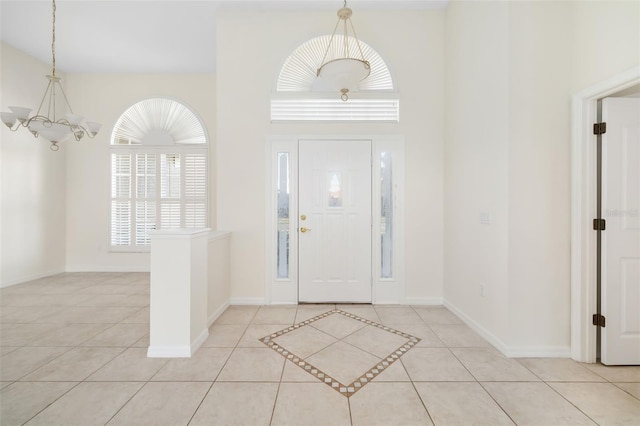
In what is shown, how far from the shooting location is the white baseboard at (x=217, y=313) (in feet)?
9.22

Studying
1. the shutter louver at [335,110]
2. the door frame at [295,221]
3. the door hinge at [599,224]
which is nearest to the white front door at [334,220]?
the door frame at [295,221]

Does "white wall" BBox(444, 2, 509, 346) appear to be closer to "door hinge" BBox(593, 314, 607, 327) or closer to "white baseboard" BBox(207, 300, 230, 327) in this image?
"door hinge" BBox(593, 314, 607, 327)

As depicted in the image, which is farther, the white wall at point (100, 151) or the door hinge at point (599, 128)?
the white wall at point (100, 151)

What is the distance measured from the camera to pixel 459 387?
183cm

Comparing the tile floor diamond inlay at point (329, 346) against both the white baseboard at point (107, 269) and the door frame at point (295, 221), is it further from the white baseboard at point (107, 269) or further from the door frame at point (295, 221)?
the white baseboard at point (107, 269)

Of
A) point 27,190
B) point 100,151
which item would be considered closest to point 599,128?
point 100,151

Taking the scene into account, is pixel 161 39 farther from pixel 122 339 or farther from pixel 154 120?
pixel 122 339

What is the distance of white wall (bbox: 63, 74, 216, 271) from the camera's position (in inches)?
199

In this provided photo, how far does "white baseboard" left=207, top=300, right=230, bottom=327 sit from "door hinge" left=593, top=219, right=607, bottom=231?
3.70 m

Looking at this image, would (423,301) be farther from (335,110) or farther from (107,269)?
(107,269)

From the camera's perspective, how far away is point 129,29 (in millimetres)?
3887

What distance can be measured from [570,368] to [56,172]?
25.8ft

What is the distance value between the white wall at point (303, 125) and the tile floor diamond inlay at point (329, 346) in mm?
909

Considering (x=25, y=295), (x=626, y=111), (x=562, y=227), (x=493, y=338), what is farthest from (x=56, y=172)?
(x=626, y=111)
